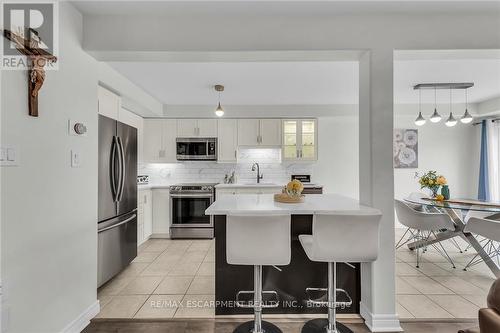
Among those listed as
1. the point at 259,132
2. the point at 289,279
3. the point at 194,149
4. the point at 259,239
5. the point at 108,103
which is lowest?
the point at 289,279

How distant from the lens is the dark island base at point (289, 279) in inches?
89.5

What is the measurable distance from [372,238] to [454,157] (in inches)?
196

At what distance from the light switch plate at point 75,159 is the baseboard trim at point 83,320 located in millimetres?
1187

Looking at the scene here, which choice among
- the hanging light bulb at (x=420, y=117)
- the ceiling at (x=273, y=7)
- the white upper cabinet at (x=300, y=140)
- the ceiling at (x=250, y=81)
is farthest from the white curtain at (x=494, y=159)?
the ceiling at (x=273, y=7)

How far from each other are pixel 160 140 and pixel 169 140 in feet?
0.57

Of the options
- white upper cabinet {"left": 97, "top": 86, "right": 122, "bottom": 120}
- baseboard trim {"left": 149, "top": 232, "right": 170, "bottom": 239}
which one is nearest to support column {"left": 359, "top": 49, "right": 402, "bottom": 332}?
white upper cabinet {"left": 97, "top": 86, "right": 122, "bottom": 120}

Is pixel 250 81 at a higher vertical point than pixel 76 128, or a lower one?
higher

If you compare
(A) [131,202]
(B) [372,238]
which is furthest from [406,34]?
(A) [131,202]

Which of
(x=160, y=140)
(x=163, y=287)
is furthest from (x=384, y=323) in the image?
(x=160, y=140)

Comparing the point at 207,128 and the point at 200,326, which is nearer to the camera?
the point at 200,326

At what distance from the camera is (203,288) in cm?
278

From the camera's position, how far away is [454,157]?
5.38 meters

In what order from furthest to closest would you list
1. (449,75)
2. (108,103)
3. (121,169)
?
1. (449,75)
2. (108,103)
3. (121,169)

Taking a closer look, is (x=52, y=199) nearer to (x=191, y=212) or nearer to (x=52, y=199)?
(x=52, y=199)
